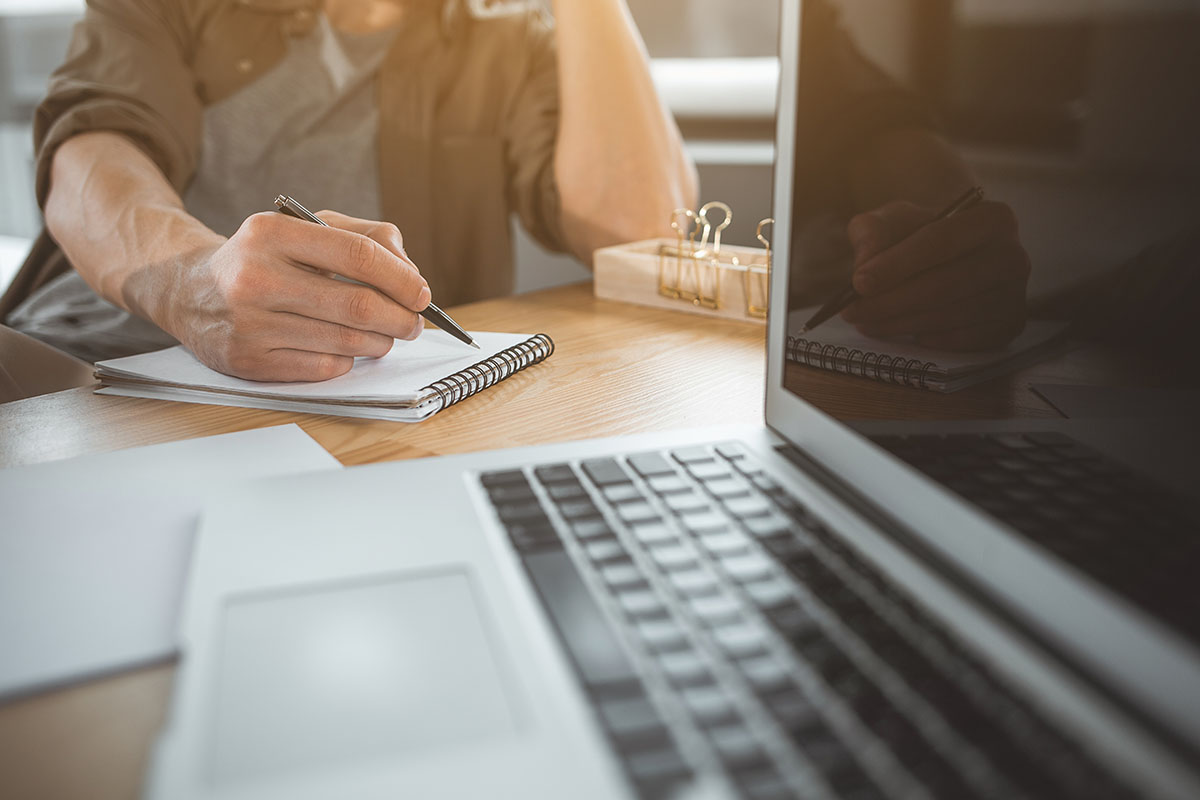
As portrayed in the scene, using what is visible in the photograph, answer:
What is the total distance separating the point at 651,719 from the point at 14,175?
3368 mm

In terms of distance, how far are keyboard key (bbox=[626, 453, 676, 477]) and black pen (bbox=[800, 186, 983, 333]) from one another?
106 millimetres

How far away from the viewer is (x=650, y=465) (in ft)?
1.34

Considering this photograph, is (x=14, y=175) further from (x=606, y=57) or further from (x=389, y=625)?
(x=389, y=625)

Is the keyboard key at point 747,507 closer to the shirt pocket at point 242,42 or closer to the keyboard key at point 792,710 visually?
the keyboard key at point 792,710

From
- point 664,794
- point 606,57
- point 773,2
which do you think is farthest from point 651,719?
point 773,2

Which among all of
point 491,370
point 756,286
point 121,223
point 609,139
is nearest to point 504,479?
point 491,370

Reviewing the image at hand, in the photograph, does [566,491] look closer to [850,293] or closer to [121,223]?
[850,293]

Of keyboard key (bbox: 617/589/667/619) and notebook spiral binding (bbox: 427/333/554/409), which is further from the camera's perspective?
notebook spiral binding (bbox: 427/333/554/409)

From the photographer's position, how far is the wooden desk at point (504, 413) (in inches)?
10.1

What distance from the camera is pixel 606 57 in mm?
1119

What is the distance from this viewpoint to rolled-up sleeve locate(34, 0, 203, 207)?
905mm

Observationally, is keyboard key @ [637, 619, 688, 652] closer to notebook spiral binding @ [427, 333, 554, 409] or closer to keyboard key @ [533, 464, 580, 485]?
keyboard key @ [533, 464, 580, 485]

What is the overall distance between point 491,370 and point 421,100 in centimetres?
75

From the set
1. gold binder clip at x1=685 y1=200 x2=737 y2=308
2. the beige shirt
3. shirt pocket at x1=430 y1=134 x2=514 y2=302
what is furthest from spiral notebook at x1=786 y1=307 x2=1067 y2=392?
shirt pocket at x1=430 y1=134 x2=514 y2=302
